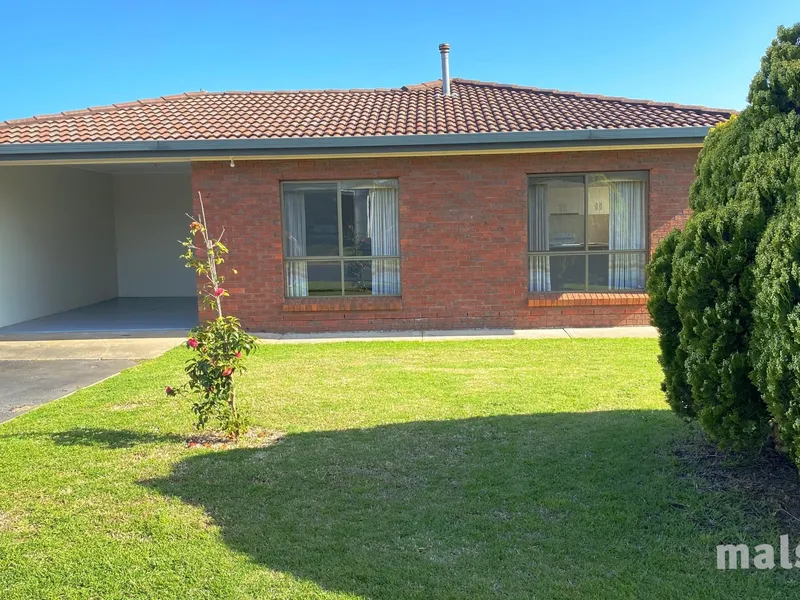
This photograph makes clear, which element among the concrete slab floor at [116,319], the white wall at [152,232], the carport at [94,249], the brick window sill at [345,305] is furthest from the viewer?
the white wall at [152,232]

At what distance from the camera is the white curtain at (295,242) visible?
11.2 metres

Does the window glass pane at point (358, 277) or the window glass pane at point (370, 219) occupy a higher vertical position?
the window glass pane at point (370, 219)

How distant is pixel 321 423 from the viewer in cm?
596

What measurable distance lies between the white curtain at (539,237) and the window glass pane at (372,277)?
2.22m

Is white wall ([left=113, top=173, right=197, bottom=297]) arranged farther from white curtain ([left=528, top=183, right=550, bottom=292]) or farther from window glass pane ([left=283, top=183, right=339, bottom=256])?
white curtain ([left=528, top=183, right=550, bottom=292])

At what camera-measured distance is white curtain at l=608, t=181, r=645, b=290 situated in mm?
11141

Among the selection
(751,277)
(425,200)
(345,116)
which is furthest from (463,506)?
(345,116)

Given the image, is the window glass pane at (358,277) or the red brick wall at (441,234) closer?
the red brick wall at (441,234)

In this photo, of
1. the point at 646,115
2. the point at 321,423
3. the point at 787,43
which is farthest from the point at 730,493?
the point at 646,115

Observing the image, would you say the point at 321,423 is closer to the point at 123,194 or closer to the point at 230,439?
the point at 230,439

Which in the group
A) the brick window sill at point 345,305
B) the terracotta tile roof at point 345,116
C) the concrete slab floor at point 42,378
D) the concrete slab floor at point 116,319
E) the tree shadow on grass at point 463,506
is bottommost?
the tree shadow on grass at point 463,506

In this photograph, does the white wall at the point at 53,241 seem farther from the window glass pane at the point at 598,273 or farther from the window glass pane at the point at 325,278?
the window glass pane at the point at 598,273

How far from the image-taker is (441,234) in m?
11.1

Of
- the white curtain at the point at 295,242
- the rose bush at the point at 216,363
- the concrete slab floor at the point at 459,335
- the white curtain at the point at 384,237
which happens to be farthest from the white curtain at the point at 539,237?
the rose bush at the point at 216,363
